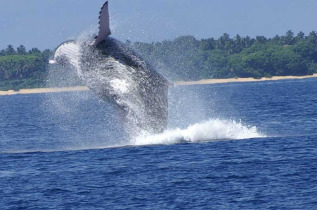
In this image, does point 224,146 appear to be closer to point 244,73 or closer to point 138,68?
point 138,68

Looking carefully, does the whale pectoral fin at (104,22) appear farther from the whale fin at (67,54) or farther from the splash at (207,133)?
the splash at (207,133)

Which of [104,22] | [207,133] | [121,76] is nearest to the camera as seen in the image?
[104,22]

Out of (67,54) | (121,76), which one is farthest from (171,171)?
(67,54)

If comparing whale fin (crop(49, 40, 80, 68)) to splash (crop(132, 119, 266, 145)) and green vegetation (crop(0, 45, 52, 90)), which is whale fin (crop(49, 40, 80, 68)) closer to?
splash (crop(132, 119, 266, 145))

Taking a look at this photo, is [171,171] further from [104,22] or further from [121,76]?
[104,22]

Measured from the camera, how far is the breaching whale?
28719mm

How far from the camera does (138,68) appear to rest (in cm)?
2903

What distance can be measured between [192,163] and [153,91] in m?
3.12

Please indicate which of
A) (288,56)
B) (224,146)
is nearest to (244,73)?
(288,56)

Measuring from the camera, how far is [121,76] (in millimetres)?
29156

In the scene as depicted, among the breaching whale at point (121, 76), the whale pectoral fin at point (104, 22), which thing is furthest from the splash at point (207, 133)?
the whale pectoral fin at point (104, 22)

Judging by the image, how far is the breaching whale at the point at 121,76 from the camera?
1131 inches

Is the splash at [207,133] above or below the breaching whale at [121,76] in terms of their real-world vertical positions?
below

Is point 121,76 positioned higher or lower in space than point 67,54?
lower
